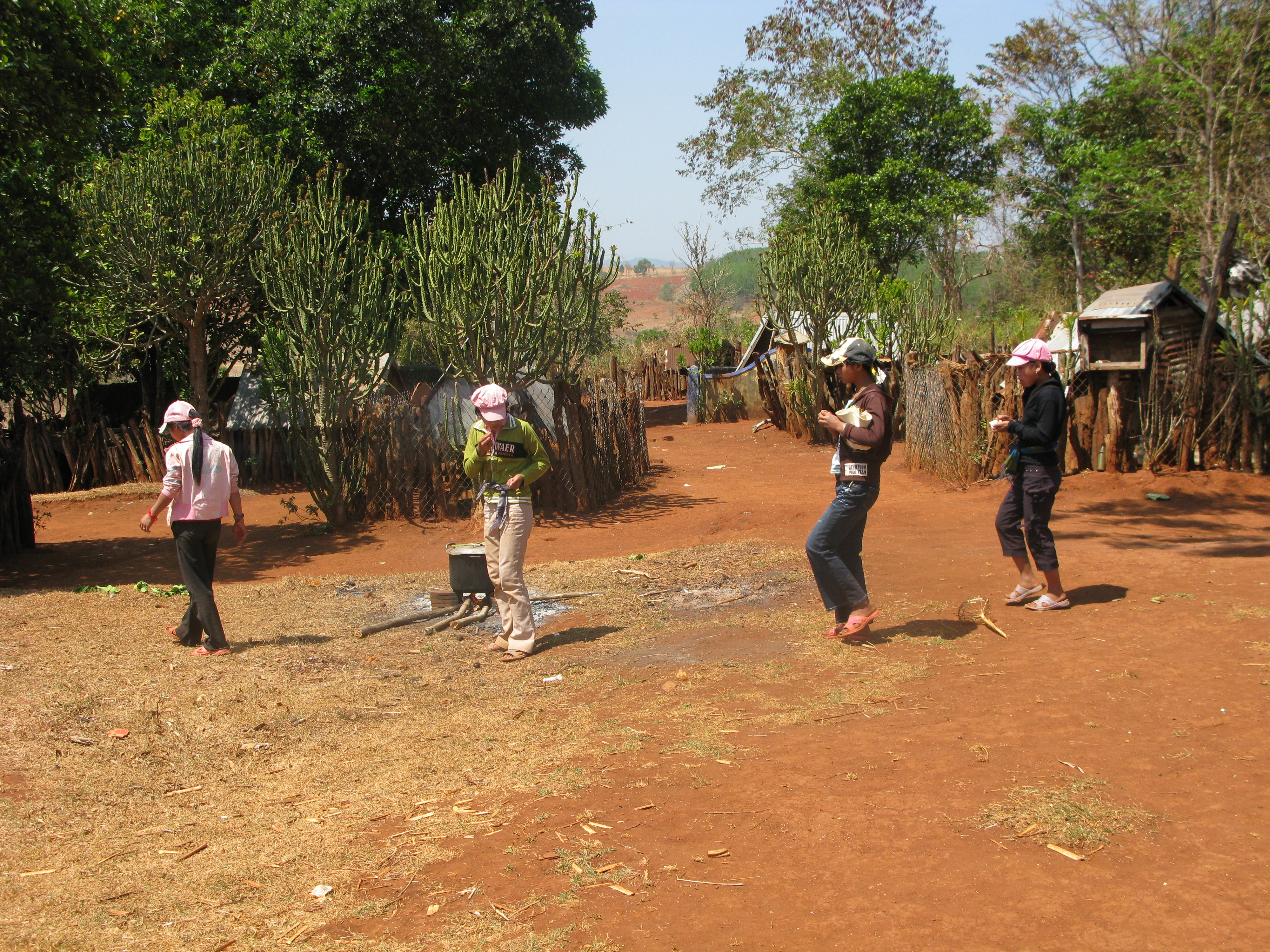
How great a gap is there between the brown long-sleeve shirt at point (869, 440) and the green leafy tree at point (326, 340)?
25.8 feet

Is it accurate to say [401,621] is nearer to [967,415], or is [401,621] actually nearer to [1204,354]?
[967,415]

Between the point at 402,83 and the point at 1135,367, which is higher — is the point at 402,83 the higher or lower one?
the higher one

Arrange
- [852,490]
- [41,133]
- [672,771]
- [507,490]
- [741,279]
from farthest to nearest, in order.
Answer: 1. [741,279]
2. [41,133]
3. [507,490]
4. [852,490]
5. [672,771]

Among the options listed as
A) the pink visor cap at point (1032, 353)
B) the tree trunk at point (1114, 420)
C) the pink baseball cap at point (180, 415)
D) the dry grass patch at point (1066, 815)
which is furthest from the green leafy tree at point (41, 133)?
the tree trunk at point (1114, 420)

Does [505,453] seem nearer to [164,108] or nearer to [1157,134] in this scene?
[164,108]

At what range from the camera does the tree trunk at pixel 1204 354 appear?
1098 cm

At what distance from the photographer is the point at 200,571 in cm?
622

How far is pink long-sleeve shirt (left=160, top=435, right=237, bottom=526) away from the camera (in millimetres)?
6055

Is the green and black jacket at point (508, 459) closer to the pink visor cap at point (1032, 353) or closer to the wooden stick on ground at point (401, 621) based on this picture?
the wooden stick on ground at point (401, 621)

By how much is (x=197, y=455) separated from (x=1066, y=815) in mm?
5175

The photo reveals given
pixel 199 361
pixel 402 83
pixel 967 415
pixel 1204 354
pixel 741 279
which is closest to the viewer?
pixel 1204 354

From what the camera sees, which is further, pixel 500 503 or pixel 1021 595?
pixel 1021 595

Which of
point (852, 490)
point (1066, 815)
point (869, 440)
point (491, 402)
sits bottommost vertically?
point (1066, 815)

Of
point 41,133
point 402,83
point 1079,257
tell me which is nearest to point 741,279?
point 1079,257
